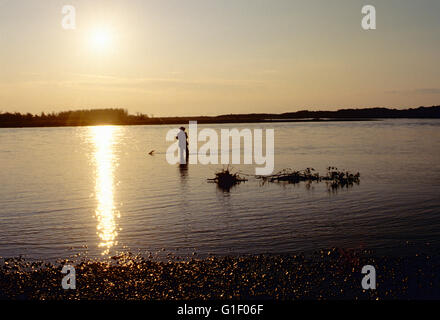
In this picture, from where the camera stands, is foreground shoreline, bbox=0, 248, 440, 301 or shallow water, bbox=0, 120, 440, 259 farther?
shallow water, bbox=0, 120, 440, 259

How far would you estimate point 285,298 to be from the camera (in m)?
11.3

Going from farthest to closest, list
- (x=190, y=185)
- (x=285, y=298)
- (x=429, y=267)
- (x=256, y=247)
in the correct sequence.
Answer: (x=190, y=185), (x=256, y=247), (x=429, y=267), (x=285, y=298)

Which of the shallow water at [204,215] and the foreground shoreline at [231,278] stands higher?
the shallow water at [204,215]

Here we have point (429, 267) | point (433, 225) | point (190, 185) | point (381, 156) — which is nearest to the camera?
point (429, 267)

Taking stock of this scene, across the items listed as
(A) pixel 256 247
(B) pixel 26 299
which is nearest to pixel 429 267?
(A) pixel 256 247

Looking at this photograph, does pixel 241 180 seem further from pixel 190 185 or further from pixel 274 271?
pixel 274 271

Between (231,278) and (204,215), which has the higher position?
(204,215)

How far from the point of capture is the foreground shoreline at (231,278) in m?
11.6

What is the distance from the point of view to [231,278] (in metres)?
12.7

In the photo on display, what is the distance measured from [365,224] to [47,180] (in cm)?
2682

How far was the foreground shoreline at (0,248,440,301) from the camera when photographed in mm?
11578

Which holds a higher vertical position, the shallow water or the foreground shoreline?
the shallow water

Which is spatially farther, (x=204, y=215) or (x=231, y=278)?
(x=204, y=215)

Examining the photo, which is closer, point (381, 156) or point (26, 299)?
point (26, 299)
